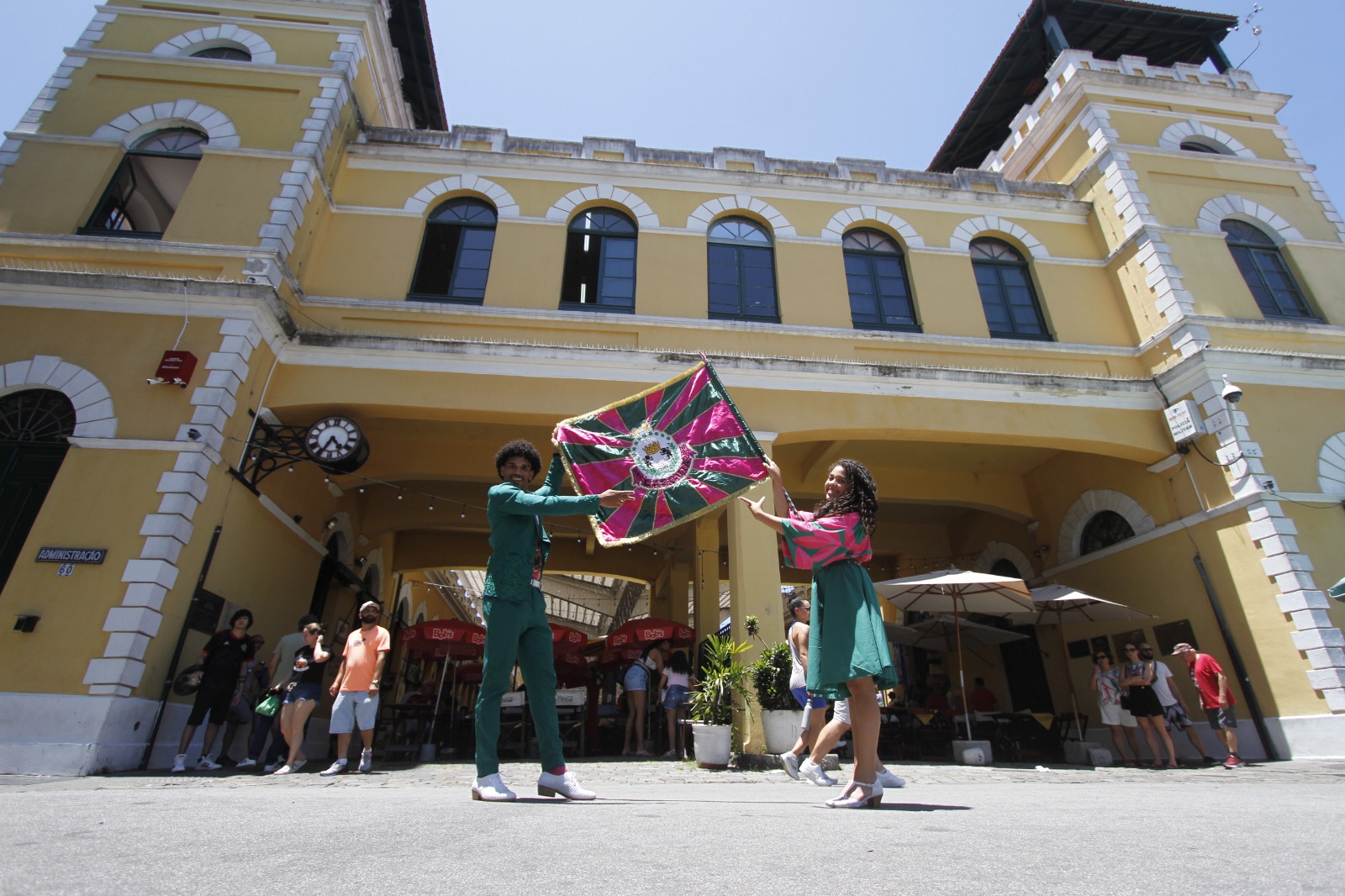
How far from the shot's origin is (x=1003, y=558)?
13.7 m

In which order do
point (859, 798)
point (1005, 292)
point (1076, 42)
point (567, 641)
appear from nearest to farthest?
point (859, 798), point (1005, 292), point (567, 641), point (1076, 42)

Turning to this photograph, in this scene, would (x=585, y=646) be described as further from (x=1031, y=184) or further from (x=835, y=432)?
(x=1031, y=184)

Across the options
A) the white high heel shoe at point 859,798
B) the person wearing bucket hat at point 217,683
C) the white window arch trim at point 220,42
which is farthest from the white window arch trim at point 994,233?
the person wearing bucket hat at point 217,683

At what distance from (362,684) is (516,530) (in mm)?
4263

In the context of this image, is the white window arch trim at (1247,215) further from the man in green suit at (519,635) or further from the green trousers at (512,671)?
the green trousers at (512,671)

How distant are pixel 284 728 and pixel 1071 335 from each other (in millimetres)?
12517

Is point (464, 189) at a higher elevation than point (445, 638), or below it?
higher

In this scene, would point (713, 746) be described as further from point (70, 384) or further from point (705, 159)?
point (705, 159)

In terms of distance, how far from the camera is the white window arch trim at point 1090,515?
10.8 m

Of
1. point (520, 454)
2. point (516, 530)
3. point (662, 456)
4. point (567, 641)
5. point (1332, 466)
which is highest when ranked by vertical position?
point (1332, 466)

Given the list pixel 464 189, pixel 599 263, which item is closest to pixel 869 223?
pixel 599 263

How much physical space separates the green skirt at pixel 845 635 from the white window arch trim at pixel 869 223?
9.46 metres

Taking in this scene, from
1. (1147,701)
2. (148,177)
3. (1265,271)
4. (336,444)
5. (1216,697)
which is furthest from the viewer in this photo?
(1265,271)

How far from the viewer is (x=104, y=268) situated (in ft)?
29.8
